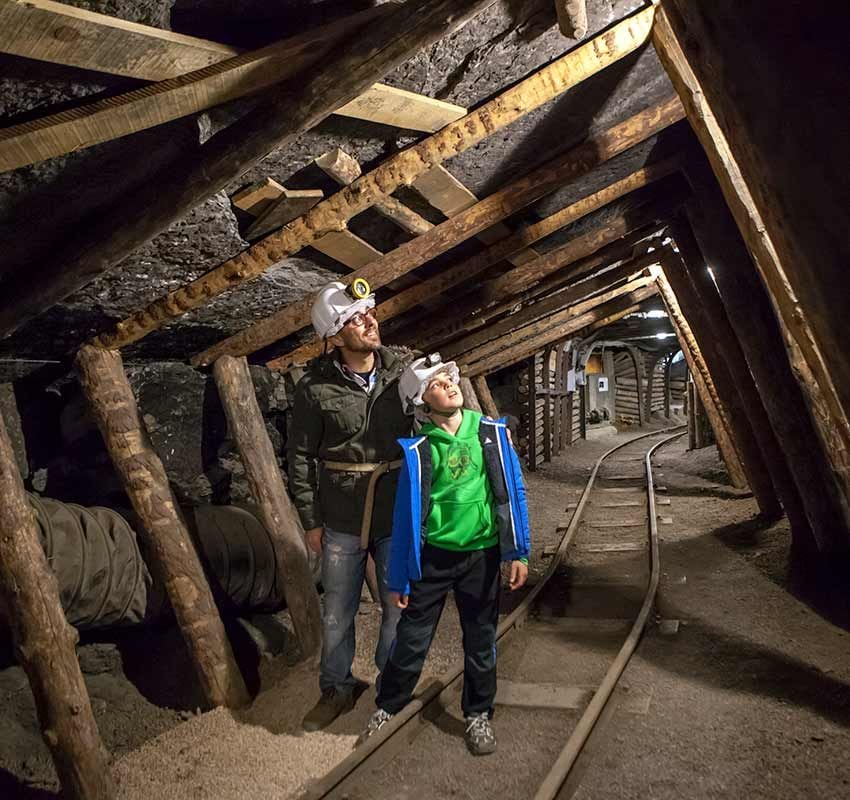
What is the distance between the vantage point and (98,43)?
72.5 inches

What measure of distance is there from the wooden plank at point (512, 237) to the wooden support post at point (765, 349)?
A: 0.63 metres

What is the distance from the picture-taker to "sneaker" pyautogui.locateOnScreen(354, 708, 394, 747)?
116 inches

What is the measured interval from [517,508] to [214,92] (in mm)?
2057

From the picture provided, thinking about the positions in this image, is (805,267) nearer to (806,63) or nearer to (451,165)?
(806,63)

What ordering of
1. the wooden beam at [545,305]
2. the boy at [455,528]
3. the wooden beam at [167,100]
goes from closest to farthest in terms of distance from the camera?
the wooden beam at [167,100], the boy at [455,528], the wooden beam at [545,305]

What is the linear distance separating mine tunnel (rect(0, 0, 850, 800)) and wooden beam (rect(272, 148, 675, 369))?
0.03m

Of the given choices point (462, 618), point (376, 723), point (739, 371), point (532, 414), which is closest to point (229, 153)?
point (462, 618)

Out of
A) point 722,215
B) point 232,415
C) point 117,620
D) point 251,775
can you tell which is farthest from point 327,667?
point 722,215

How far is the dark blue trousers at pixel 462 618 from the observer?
2855mm

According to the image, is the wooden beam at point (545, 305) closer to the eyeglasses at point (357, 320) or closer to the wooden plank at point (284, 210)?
the wooden plank at point (284, 210)

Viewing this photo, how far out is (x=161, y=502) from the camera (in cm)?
399

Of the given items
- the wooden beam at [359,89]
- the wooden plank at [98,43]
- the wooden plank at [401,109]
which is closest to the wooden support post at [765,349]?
the wooden beam at [359,89]

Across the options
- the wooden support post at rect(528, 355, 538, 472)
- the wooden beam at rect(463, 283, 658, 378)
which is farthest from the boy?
the wooden support post at rect(528, 355, 538, 472)

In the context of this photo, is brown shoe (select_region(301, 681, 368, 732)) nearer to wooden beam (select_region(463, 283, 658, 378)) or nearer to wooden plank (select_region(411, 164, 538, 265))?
wooden plank (select_region(411, 164, 538, 265))
